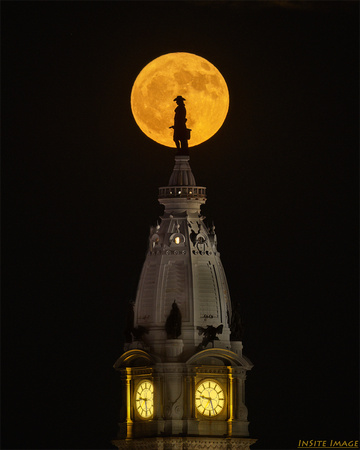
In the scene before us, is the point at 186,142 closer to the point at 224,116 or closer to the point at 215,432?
the point at 224,116

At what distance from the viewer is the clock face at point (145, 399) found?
15375 centimetres

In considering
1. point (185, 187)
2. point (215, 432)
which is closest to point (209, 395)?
point (215, 432)

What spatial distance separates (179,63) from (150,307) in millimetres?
14766

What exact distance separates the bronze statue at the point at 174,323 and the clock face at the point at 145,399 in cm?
339

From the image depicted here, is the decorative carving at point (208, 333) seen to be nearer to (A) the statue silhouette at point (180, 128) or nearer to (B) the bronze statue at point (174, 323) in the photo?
(B) the bronze statue at point (174, 323)

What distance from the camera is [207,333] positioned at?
154 meters

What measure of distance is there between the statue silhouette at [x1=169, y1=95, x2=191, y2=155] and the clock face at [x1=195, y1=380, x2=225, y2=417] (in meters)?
14.5

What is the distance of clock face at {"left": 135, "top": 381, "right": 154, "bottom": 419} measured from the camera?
153750mm

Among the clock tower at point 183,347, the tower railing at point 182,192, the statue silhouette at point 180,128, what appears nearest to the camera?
the clock tower at point 183,347

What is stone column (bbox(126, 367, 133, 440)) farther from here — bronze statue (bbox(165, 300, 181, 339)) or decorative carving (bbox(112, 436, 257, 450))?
bronze statue (bbox(165, 300, 181, 339))

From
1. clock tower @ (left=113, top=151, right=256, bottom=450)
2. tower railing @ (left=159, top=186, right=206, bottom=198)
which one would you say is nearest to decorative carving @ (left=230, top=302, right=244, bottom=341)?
clock tower @ (left=113, top=151, right=256, bottom=450)

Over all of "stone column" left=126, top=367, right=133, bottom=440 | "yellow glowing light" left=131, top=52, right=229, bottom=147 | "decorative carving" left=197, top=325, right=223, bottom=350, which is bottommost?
"stone column" left=126, top=367, right=133, bottom=440

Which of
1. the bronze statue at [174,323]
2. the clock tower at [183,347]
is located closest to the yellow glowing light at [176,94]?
the clock tower at [183,347]

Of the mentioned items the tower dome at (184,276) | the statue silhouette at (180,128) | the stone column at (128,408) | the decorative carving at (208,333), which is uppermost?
the statue silhouette at (180,128)
